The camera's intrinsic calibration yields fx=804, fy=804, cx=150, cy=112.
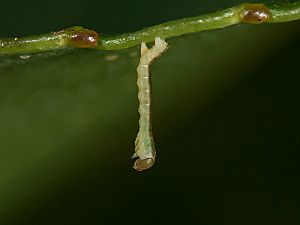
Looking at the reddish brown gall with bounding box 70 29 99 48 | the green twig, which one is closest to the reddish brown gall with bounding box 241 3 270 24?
the green twig

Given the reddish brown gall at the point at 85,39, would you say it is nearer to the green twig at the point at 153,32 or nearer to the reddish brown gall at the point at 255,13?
the green twig at the point at 153,32

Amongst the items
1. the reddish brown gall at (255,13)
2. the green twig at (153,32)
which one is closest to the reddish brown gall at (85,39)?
the green twig at (153,32)

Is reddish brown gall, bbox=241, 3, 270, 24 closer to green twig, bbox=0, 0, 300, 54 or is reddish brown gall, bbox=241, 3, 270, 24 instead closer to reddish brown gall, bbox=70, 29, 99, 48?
green twig, bbox=0, 0, 300, 54

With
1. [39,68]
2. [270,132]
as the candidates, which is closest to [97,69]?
[39,68]

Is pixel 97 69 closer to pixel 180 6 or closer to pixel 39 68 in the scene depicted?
pixel 39 68
